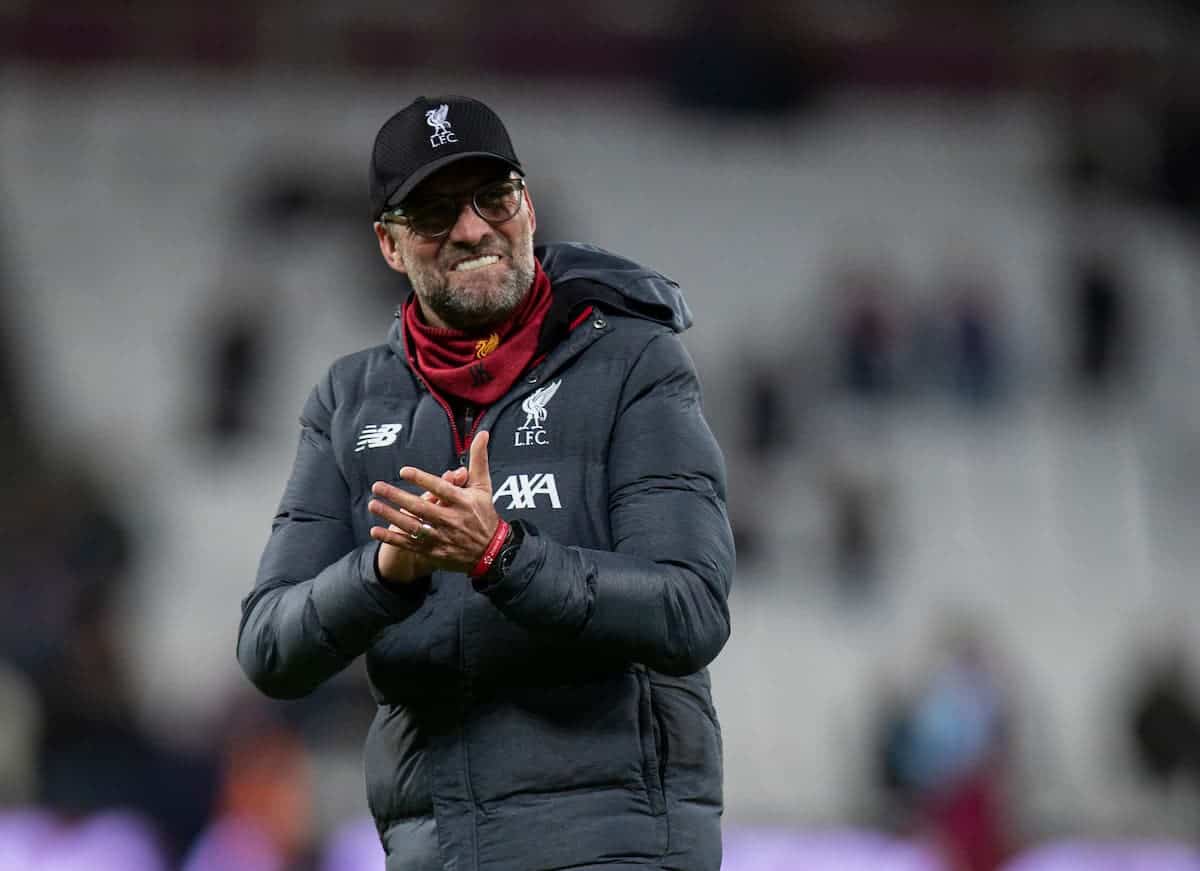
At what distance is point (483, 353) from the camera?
2648 mm

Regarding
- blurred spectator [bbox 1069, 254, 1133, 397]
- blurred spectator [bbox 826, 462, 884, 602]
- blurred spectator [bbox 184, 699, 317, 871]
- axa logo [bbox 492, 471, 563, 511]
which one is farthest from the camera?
blurred spectator [bbox 1069, 254, 1133, 397]

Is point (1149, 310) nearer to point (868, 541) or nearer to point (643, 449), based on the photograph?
point (868, 541)

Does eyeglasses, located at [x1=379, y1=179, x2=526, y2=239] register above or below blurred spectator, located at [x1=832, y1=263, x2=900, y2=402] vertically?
below

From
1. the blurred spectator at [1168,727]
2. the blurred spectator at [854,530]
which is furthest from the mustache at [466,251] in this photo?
the blurred spectator at [854,530]

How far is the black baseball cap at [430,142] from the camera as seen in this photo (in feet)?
8.55

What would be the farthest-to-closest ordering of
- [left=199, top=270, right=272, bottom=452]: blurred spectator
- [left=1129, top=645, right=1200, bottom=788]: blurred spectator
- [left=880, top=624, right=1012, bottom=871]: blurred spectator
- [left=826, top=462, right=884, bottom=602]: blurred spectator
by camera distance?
[left=199, top=270, right=272, bottom=452]: blurred spectator < [left=826, top=462, right=884, bottom=602]: blurred spectator < [left=1129, top=645, right=1200, bottom=788]: blurred spectator < [left=880, top=624, right=1012, bottom=871]: blurred spectator

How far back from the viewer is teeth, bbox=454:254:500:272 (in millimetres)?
2643

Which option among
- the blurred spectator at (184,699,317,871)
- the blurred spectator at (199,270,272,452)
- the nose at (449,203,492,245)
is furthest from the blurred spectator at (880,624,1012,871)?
the nose at (449,203,492,245)

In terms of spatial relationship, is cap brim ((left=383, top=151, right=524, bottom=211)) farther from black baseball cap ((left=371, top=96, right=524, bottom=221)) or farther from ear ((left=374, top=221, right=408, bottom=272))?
ear ((left=374, top=221, right=408, bottom=272))

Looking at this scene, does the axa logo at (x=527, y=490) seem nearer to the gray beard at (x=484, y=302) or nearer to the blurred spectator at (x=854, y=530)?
the gray beard at (x=484, y=302)

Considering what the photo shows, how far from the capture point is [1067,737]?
10328mm

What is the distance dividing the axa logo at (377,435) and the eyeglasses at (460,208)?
261 mm

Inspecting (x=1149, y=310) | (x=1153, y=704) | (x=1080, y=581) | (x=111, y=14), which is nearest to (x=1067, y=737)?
(x=1153, y=704)

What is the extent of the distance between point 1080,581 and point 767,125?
403 centimetres
